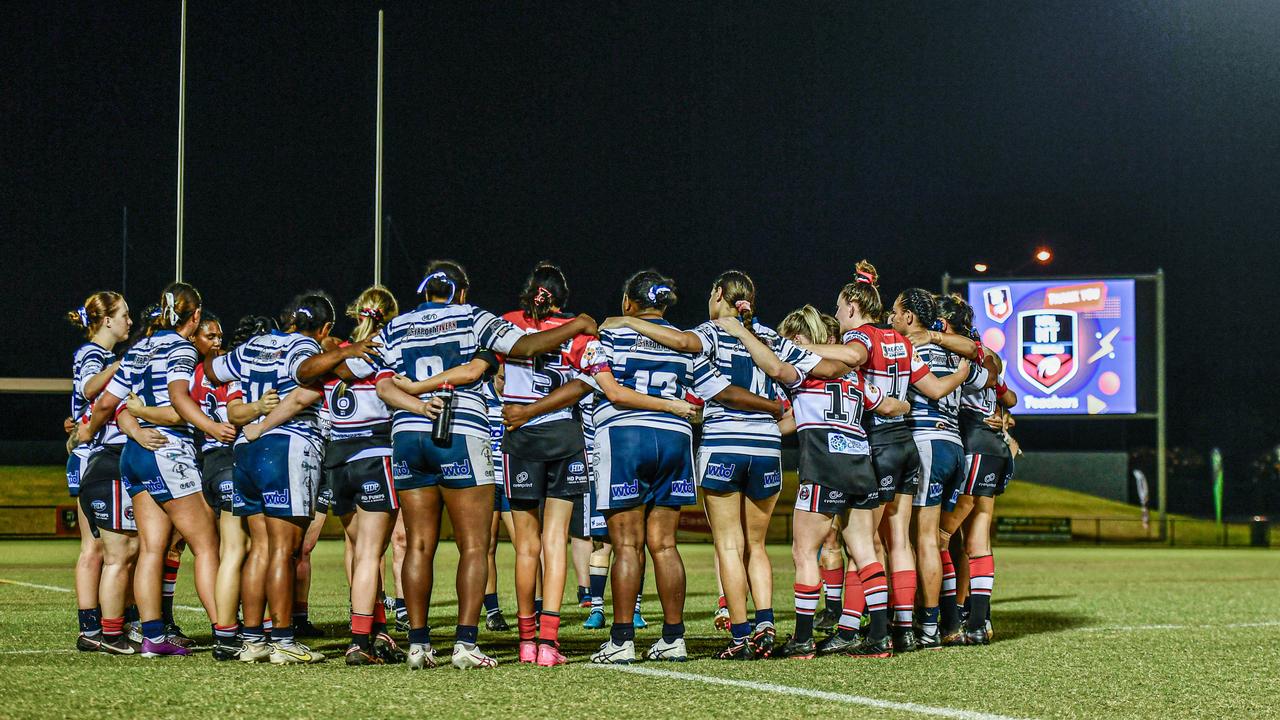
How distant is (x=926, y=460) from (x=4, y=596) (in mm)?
9085

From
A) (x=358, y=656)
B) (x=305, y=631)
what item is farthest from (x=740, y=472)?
(x=305, y=631)

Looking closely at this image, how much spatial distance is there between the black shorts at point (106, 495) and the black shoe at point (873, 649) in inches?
177

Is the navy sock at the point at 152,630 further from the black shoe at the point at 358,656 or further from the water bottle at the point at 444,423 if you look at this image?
the water bottle at the point at 444,423

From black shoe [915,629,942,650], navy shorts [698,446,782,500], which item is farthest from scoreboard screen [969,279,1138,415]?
navy shorts [698,446,782,500]

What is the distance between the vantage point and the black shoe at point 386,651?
23.4 feet

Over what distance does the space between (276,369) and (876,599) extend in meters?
3.85

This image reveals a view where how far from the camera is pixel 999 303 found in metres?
34.5

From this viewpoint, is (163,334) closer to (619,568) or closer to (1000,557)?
(619,568)

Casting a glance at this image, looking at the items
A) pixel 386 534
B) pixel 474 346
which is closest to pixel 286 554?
pixel 386 534

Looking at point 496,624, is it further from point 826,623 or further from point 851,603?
point 851,603

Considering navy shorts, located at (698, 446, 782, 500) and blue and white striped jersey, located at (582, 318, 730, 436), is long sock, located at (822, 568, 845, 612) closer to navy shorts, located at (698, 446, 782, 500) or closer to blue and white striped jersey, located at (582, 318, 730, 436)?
navy shorts, located at (698, 446, 782, 500)

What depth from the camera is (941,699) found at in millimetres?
5844

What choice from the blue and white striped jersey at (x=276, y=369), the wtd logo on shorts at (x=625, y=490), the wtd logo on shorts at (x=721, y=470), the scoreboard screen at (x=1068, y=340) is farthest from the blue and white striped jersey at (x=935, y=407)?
the scoreboard screen at (x=1068, y=340)

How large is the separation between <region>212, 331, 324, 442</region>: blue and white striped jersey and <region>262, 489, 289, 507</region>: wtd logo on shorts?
1.12 ft
